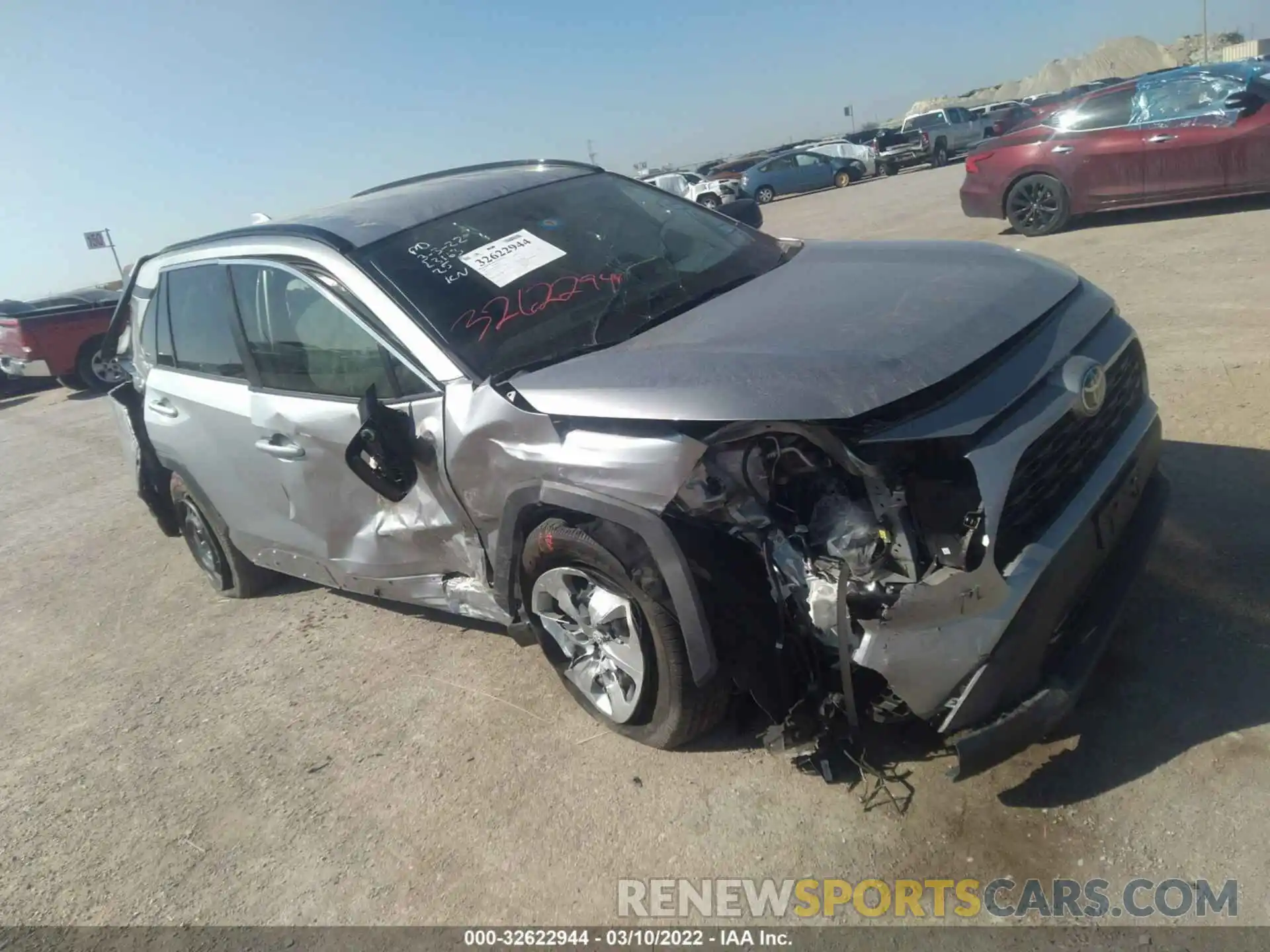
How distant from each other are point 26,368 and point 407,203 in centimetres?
1239

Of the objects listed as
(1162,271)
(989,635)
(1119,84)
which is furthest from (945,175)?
(989,635)

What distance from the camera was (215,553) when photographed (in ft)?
16.6

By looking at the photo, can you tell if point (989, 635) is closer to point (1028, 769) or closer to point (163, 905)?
point (1028, 769)

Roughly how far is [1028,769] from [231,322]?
370 cm

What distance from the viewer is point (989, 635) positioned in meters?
2.25

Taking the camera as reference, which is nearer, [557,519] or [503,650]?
[557,519]

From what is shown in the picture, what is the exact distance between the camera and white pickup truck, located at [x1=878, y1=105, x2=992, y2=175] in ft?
89.3

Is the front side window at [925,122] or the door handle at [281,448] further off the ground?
the front side window at [925,122]

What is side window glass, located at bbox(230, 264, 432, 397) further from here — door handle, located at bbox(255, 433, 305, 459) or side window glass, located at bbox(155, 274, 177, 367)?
side window glass, located at bbox(155, 274, 177, 367)

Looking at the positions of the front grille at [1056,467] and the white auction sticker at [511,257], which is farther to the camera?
the white auction sticker at [511,257]

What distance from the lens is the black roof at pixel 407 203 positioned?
11.8ft

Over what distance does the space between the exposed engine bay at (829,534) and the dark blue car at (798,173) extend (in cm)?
2621

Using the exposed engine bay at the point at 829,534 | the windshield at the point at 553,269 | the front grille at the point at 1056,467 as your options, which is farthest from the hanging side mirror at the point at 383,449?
the front grille at the point at 1056,467

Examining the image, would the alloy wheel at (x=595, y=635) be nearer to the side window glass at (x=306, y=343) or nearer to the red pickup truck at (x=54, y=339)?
the side window glass at (x=306, y=343)
